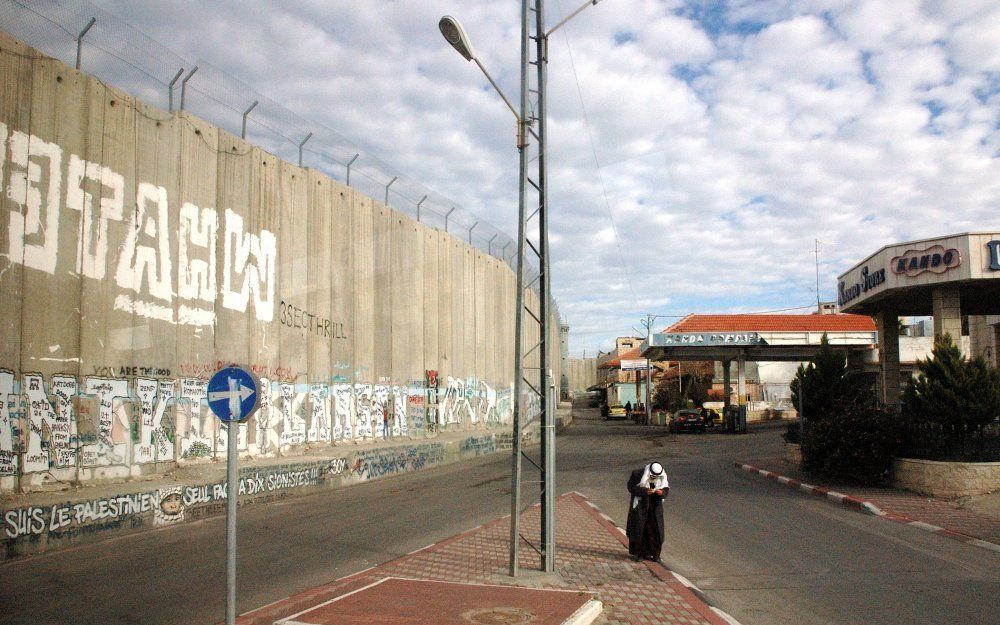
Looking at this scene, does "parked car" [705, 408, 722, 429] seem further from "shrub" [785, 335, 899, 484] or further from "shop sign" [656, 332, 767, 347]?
"shrub" [785, 335, 899, 484]

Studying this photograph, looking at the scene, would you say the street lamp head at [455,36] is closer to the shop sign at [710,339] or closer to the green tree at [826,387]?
the green tree at [826,387]

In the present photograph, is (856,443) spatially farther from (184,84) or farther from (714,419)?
(714,419)

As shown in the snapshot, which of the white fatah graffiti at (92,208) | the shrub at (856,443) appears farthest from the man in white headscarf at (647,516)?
the white fatah graffiti at (92,208)

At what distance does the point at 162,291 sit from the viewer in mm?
15836

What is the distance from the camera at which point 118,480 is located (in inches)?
Result: 555

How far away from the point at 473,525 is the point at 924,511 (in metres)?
8.49

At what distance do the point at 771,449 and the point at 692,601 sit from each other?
26493 millimetres

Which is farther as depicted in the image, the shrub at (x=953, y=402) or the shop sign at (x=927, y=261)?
the shop sign at (x=927, y=261)

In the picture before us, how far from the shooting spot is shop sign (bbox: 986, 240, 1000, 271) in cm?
1931

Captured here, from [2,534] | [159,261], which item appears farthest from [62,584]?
[159,261]

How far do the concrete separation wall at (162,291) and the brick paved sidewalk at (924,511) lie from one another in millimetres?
13796

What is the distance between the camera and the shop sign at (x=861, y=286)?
22719mm

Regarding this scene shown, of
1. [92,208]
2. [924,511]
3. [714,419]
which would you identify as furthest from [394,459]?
[714,419]

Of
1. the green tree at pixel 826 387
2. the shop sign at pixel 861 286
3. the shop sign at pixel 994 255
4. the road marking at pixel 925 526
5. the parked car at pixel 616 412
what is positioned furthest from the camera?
the parked car at pixel 616 412
